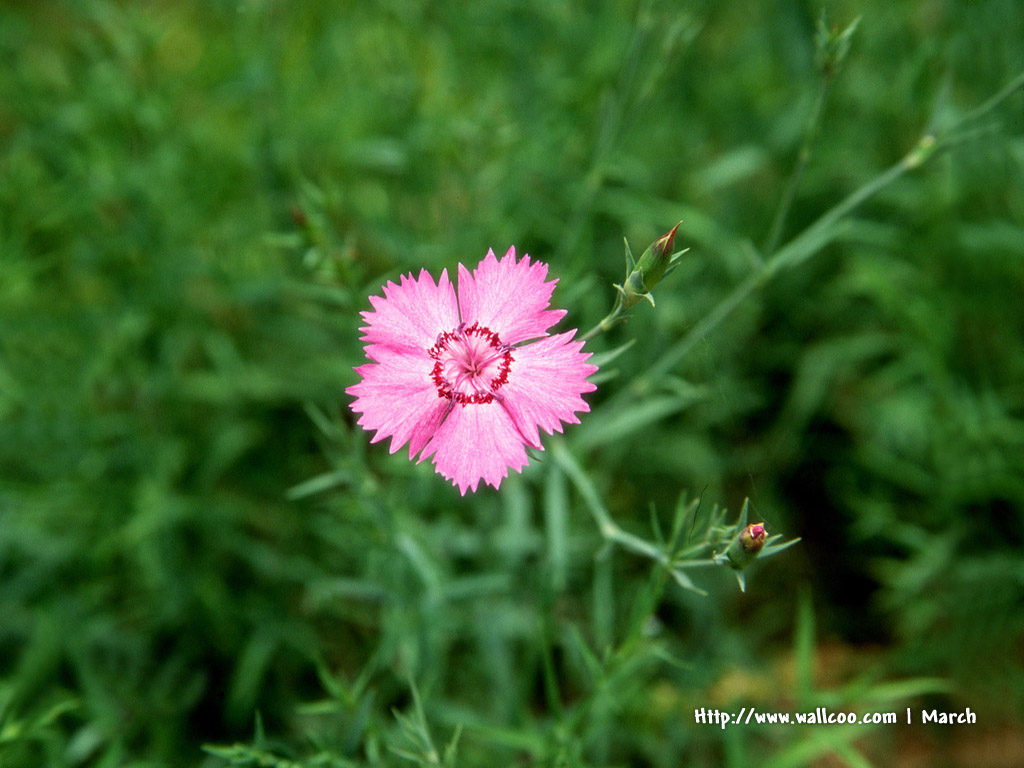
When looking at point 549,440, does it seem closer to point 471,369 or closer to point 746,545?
point 471,369

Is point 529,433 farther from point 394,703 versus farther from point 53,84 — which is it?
point 53,84

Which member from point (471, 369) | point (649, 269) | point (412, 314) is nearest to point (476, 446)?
point (471, 369)

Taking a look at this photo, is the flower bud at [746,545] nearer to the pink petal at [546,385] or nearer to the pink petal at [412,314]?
the pink petal at [546,385]

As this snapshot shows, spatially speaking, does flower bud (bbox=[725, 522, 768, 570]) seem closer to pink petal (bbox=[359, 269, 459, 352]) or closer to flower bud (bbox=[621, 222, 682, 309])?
flower bud (bbox=[621, 222, 682, 309])

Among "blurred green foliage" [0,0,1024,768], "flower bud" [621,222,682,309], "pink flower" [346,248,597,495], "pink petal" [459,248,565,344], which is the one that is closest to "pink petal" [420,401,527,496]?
"pink flower" [346,248,597,495]

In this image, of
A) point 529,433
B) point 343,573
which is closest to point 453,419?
point 529,433

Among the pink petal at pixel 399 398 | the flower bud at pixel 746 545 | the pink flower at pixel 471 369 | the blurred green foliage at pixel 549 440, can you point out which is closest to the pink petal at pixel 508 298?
the pink flower at pixel 471 369
